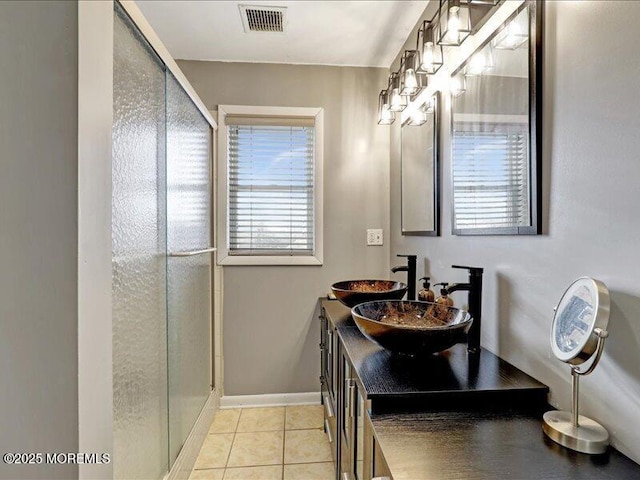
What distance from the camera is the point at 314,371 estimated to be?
2459 mm

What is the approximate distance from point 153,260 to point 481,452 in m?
1.23

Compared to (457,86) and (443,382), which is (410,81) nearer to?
(457,86)

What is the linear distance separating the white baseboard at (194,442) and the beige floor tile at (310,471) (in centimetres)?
49

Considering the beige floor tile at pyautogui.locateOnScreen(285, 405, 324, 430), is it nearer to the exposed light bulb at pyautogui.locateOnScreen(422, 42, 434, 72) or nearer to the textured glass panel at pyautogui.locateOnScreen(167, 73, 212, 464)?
the textured glass panel at pyautogui.locateOnScreen(167, 73, 212, 464)

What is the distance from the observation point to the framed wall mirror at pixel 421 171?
166 cm

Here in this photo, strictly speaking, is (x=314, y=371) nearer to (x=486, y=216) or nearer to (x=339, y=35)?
(x=486, y=216)

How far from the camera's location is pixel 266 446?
6.48 ft

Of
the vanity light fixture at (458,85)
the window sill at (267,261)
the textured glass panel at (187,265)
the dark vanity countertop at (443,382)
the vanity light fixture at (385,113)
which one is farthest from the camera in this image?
the window sill at (267,261)

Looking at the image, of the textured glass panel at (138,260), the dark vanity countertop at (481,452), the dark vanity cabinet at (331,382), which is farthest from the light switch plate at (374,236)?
the dark vanity countertop at (481,452)

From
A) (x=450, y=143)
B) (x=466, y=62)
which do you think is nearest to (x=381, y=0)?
(x=466, y=62)

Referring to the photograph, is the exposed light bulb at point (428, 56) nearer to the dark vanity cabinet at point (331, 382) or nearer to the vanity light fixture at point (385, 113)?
the vanity light fixture at point (385, 113)

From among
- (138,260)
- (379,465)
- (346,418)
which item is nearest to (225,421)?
(346,418)

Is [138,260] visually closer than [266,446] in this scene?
Yes

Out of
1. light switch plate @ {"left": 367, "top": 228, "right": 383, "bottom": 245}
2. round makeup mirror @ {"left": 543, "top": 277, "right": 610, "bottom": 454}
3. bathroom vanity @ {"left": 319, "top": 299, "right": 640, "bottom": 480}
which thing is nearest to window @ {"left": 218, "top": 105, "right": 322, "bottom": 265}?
light switch plate @ {"left": 367, "top": 228, "right": 383, "bottom": 245}
